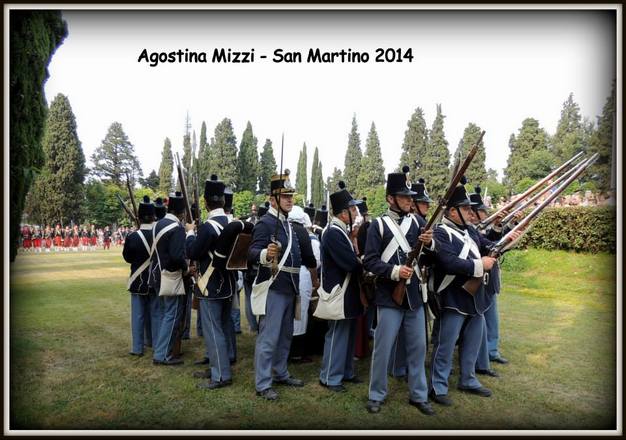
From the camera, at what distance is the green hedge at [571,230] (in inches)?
503

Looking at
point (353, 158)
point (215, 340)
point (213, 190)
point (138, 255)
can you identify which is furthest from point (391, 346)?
point (353, 158)

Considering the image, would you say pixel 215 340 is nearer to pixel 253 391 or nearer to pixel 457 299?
pixel 253 391

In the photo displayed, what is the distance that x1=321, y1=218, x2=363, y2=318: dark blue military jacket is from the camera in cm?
530

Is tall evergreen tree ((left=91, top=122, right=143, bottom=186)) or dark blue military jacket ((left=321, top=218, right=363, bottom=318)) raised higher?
tall evergreen tree ((left=91, top=122, right=143, bottom=186))

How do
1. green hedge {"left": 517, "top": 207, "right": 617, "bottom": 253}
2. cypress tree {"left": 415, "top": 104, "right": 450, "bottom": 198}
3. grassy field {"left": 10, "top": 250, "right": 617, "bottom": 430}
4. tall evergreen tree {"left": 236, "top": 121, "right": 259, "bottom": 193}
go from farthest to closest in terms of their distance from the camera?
tall evergreen tree {"left": 236, "top": 121, "right": 259, "bottom": 193}
cypress tree {"left": 415, "top": 104, "right": 450, "bottom": 198}
green hedge {"left": 517, "top": 207, "right": 617, "bottom": 253}
grassy field {"left": 10, "top": 250, "right": 617, "bottom": 430}

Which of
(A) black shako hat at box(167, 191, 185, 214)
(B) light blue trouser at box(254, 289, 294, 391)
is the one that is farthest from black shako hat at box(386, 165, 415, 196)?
(A) black shako hat at box(167, 191, 185, 214)

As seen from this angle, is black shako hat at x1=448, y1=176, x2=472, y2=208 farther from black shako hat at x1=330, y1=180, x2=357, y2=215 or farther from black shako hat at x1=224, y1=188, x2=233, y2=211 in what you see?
black shako hat at x1=224, y1=188, x2=233, y2=211

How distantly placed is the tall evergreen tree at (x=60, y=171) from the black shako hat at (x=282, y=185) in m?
31.6

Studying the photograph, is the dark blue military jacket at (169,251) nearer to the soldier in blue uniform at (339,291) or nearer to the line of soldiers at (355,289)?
the line of soldiers at (355,289)

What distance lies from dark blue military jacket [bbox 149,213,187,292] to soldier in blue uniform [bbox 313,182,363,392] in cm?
222

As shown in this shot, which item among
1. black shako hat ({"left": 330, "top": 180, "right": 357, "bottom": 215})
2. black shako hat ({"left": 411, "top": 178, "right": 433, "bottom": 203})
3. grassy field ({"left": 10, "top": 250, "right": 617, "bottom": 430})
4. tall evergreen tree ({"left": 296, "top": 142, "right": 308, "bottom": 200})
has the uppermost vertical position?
tall evergreen tree ({"left": 296, "top": 142, "right": 308, "bottom": 200})

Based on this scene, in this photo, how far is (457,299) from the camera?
5215 mm

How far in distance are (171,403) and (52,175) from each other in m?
34.2

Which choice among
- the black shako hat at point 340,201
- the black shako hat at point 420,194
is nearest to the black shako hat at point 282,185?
the black shako hat at point 340,201
